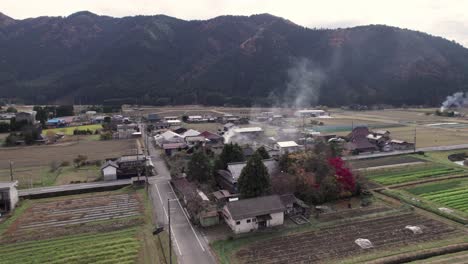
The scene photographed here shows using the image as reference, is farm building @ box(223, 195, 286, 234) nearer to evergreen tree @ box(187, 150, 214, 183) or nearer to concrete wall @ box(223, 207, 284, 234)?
concrete wall @ box(223, 207, 284, 234)

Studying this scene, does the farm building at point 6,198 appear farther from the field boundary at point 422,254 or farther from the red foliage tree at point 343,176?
the field boundary at point 422,254

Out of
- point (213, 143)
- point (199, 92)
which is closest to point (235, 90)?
point (199, 92)

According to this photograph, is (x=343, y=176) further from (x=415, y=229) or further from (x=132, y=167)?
(x=132, y=167)

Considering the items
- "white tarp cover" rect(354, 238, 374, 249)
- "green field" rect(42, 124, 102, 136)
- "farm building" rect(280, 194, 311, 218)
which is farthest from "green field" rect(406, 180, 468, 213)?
"green field" rect(42, 124, 102, 136)

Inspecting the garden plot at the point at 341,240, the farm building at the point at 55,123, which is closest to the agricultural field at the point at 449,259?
the garden plot at the point at 341,240

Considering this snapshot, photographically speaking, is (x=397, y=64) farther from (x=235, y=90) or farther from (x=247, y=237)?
(x=247, y=237)

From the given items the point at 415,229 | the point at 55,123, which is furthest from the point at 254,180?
the point at 55,123
